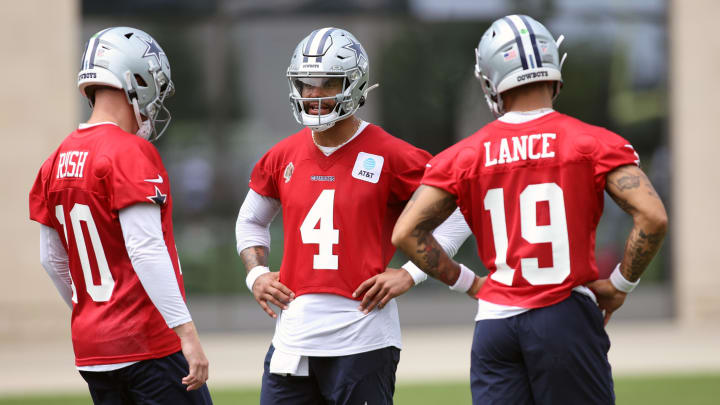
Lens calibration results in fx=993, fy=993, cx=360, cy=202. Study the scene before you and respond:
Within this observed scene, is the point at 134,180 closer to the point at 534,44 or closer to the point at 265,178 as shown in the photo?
the point at 265,178

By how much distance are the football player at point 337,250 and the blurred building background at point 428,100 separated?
833 cm

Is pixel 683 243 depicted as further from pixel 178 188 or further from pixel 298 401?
pixel 298 401

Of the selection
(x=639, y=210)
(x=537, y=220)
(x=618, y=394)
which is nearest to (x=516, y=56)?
(x=537, y=220)

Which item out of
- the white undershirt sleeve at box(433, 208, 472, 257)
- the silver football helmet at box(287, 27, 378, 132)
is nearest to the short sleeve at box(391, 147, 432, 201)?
the white undershirt sleeve at box(433, 208, 472, 257)

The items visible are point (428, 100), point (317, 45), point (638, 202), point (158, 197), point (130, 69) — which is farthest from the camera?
point (428, 100)

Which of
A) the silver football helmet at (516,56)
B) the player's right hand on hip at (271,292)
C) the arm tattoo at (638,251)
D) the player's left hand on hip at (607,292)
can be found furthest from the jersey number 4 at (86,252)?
the arm tattoo at (638,251)

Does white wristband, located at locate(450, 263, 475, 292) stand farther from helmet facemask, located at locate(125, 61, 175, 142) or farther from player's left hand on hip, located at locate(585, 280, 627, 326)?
helmet facemask, located at locate(125, 61, 175, 142)

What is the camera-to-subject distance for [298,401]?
428 cm

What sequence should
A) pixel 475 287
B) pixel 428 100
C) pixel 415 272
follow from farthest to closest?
pixel 428 100, pixel 415 272, pixel 475 287

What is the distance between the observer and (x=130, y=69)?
4074 millimetres

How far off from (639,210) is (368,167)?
3.97 ft

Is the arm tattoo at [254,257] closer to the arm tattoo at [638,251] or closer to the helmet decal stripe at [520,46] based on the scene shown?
the helmet decal stripe at [520,46]

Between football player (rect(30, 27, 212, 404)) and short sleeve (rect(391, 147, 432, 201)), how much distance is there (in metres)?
1.00

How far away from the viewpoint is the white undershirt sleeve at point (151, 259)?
3.81m
